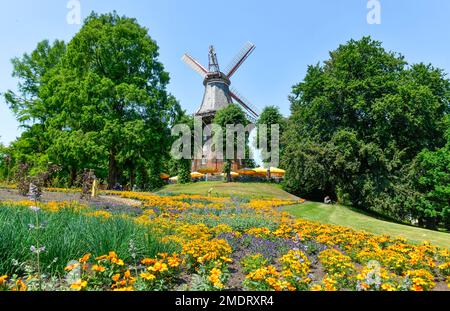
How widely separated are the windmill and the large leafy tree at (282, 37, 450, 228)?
22.3m

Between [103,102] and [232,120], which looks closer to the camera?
[103,102]

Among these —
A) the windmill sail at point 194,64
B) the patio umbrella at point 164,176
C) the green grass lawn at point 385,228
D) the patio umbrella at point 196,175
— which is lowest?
the green grass lawn at point 385,228

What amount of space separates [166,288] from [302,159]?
22.7 meters

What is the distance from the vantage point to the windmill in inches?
1950

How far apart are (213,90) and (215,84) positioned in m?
1.03

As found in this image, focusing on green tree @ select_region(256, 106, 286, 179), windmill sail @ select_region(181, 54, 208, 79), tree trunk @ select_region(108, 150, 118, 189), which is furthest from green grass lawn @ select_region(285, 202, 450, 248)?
windmill sail @ select_region(181, 54, 208, 79)

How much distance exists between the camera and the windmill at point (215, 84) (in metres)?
49.5

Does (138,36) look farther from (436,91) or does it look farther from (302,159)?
(436,91)

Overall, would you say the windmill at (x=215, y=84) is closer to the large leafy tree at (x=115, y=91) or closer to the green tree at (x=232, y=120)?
the green tree at (x=232, y=120)

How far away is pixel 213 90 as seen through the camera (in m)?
50.4

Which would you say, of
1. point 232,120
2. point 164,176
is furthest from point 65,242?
point 164,176

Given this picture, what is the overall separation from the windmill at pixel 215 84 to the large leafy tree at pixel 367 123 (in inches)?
880

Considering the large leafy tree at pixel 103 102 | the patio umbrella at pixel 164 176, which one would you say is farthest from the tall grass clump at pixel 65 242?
the patio umbrella at pixel 164 176

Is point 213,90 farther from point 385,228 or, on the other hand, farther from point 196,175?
point 385,228
